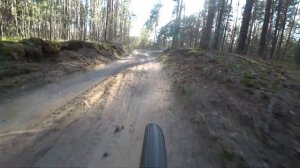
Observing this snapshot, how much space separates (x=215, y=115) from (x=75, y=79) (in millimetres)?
6179

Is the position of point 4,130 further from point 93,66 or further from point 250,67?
point 93,66

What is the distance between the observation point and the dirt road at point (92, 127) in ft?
13.4

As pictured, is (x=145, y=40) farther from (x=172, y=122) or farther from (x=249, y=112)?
(x=249, y=112)

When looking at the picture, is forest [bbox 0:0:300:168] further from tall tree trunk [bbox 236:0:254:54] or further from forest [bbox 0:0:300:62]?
forest [bbox 0:0:300:62]

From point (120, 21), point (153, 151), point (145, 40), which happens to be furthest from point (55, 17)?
point (153, 151)

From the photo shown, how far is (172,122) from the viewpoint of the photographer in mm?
5617

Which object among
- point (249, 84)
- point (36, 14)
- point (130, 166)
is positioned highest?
point (36, 14)

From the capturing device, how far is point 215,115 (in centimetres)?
543

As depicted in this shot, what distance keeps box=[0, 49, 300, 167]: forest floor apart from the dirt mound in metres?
0.02

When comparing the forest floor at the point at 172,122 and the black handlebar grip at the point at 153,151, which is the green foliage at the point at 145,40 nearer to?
the forest floor at the point at 172,122

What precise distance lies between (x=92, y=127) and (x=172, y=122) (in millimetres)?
1831

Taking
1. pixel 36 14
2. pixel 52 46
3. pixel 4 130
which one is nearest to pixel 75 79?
pixel 52 46

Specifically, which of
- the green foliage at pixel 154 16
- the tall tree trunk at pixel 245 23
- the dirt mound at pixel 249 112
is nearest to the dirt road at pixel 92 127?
the dirt mound at pixel 249 112

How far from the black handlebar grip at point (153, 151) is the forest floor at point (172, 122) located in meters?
0.25
